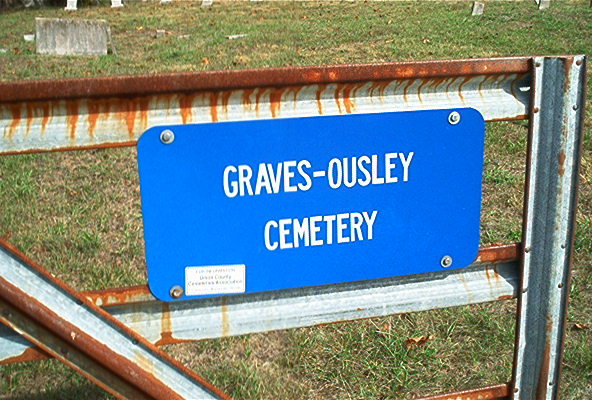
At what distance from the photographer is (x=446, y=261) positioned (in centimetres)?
190

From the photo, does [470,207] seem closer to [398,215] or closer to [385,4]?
[398,215]

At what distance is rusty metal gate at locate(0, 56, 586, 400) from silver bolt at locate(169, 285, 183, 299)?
0.20 ft

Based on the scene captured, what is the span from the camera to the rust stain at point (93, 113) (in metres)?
1.59

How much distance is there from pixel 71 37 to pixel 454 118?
33.8ft

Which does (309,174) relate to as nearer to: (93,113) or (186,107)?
(186,107)

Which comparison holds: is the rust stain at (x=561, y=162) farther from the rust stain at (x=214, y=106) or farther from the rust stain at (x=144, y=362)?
the rust stain at (x=144, y=362)

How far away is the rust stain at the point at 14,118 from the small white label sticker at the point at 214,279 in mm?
484

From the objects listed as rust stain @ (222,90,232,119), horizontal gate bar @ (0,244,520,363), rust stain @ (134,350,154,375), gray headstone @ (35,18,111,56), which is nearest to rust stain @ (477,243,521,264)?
horizontal gate bar @ (0,244,520,363)

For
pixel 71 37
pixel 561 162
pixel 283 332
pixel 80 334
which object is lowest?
pixel 283 332

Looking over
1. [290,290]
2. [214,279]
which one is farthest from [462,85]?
[214,279]

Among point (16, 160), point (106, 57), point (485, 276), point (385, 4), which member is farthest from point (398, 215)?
point (385, 4)

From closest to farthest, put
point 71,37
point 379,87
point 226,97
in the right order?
point 226,97 < point 379,87 < point 71,37

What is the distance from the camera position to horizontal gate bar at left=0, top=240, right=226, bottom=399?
1538 mm

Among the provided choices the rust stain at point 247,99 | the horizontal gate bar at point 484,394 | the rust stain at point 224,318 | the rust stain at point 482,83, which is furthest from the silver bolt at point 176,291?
the rust stain at point 482,83
